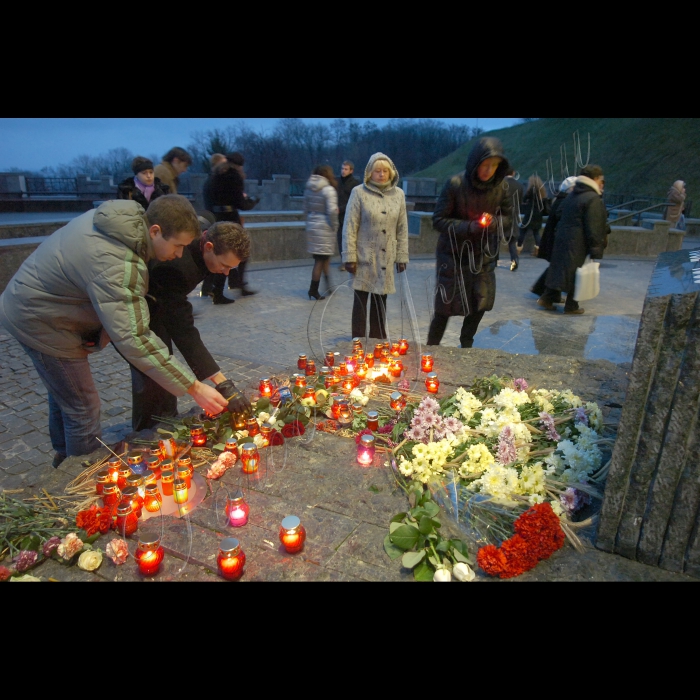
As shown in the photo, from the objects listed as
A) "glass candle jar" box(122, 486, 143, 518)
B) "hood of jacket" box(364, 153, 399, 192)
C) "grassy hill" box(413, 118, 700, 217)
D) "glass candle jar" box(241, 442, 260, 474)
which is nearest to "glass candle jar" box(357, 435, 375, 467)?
"glass candle jar" box(241, 442, 260, 474)

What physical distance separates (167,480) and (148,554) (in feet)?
1.61

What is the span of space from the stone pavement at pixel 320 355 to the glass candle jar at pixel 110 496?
1.26 feet

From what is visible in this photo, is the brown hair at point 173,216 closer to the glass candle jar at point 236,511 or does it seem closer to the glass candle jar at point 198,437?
the glass candle jar at point 198,437

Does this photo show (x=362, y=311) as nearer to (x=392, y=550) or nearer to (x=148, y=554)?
(x=392, y=550)

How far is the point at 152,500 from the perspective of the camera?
2414 mm

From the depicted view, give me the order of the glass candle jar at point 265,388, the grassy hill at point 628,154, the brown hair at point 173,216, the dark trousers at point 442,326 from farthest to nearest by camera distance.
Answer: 1. the grassy hill at point 628,154
2. the dark trousers at point 442,326
3. the glass candle jar at point 265,388
4. the brown hair at point 173,216

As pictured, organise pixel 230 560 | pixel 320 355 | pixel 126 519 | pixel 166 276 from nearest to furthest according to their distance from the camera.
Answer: pixel 230 560, pixel 126 519, pixel 166 276, pixel 320 355

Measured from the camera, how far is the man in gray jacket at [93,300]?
2395mm

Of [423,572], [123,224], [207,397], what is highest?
[123,224]

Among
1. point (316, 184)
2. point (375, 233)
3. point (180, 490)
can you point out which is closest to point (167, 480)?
point (180, 490)

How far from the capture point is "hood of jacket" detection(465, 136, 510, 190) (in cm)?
427

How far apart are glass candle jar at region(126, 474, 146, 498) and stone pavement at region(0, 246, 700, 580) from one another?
1.07ft

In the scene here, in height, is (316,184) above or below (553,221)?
above

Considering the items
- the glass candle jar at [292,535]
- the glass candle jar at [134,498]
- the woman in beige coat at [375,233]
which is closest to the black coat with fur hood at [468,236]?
the woman in beige coat at [375,233]
